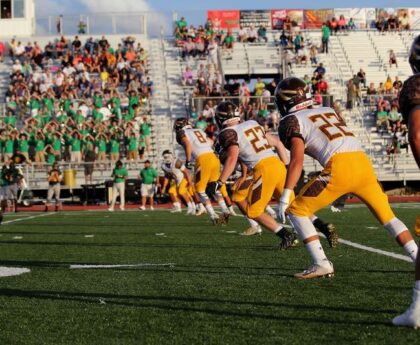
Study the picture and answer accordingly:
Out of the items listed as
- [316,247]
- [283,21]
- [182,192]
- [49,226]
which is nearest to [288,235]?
[316,247]

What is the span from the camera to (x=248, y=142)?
10.5m

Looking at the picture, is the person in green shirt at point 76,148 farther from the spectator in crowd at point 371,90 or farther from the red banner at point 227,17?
the red banner at point 227,17

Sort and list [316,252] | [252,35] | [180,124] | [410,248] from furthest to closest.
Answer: [252,35]
[180,124]
[316,252]
[410,248]

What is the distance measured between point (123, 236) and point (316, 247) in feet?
21.1

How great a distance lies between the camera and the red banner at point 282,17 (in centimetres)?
4110

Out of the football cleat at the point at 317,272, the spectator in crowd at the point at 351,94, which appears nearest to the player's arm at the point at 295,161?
the football cleat at the point at 317,272

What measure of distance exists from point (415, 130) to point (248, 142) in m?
5.89

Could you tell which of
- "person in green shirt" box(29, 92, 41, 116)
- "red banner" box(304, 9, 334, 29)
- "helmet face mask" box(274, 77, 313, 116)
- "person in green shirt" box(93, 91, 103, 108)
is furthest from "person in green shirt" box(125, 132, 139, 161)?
Result: "helmet face mask" box(274, 77, 313, 116)

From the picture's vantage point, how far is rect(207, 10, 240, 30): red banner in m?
42.5

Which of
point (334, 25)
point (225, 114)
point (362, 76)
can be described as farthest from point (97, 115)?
point (225, 114)

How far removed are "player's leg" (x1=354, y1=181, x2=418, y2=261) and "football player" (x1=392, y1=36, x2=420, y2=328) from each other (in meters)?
1.96

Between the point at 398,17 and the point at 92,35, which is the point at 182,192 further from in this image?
the point at 398,17

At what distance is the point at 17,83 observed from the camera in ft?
109

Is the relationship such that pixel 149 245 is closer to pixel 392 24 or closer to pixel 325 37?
pixel 325 37
